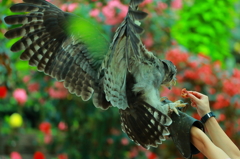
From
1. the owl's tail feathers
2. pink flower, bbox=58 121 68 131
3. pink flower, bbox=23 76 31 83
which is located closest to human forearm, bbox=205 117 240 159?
the owl's tail feathers

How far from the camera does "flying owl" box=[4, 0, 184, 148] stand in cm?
172

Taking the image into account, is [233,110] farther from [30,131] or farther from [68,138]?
[30,131]

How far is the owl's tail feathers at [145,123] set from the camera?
1711 mm

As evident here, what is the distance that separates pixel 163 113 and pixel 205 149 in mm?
300

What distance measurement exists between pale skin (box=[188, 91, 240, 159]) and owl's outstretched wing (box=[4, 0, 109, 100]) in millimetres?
711

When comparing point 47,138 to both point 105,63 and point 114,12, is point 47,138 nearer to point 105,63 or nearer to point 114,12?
point 114,12

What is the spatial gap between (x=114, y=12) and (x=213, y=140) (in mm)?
1940

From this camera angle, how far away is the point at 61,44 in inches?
89.0

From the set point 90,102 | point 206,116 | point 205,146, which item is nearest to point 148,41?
point 90,102

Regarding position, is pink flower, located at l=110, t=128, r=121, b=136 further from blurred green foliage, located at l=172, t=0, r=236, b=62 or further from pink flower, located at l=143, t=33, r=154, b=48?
blurred green foliage, located at l=172, t=0, r=236, b=62

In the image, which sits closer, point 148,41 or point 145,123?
point 145,123

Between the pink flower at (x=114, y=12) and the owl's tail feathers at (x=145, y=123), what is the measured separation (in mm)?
1502

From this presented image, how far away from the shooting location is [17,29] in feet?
7.48

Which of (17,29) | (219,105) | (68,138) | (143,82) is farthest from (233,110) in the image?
(17,29)
